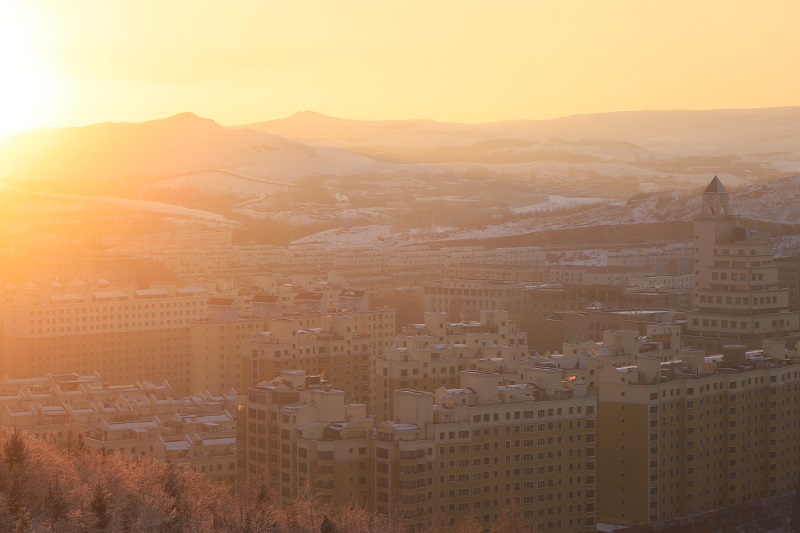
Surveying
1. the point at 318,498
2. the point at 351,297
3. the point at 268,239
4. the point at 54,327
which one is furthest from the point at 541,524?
the point at 268,239

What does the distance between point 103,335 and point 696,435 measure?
22270mm

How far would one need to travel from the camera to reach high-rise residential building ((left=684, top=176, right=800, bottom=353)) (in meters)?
38.2

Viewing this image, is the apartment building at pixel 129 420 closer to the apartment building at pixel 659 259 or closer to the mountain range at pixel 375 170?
the apartment building at pixel 659 259

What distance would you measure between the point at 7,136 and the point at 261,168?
36025 millimetres

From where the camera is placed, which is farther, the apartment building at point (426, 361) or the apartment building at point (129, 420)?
the apartment building at point (426, 361)

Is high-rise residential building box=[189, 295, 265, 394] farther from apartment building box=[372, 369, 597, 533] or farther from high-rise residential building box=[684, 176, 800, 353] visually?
apartment building box=[372, 369, 597, 533]

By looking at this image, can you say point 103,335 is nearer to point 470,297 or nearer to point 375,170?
point 470,297

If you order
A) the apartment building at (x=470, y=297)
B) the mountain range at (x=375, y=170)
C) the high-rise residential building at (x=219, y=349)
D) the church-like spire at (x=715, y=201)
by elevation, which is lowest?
the high-rise residential building at (x=219, y=349)

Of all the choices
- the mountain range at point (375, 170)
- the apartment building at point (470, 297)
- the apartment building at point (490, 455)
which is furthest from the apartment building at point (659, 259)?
the apartment building at point (490, 455)

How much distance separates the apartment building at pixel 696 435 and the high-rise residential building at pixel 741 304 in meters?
6.72

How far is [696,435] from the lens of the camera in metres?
28.7

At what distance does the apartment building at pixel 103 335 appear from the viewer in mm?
45344

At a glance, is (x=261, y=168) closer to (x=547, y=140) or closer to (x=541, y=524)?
(x=547, y=140)

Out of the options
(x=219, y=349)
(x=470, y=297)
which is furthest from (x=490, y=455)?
(x=470, y=297)
